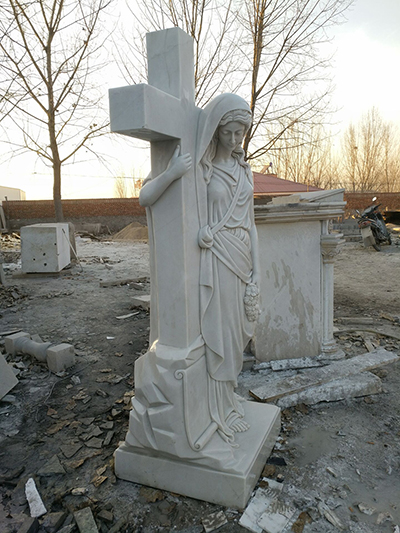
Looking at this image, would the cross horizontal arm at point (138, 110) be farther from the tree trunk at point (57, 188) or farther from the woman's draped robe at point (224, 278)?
the tree trunk at point (57, 188)

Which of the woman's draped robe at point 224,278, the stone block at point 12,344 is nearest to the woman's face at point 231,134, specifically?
the woman's draped robe at point 224,278

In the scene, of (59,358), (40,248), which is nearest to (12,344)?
(59,358)

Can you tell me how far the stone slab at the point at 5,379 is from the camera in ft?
12.7

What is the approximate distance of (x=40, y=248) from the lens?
9.70 m

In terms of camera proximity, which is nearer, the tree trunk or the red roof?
the tree trunk

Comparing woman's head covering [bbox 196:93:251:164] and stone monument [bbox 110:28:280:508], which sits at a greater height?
woman's head covering [bbox 196:93:251:164]

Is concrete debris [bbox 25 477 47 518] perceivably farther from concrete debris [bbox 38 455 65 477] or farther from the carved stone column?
the carved stone column

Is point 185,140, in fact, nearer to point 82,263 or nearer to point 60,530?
point 60,530

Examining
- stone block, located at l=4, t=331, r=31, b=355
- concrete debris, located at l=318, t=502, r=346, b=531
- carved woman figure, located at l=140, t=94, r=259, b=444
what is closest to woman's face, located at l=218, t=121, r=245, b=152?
carved woman figure, located at l=140, t=94, r=259, b=444

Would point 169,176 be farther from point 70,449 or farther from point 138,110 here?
point 70,449

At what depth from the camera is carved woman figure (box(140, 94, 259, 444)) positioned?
2395 millimetres

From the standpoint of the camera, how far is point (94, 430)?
3367 mm

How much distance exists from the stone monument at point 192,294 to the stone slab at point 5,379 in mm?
1824

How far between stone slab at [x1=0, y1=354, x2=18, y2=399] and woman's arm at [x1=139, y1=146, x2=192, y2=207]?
8.93 feet
